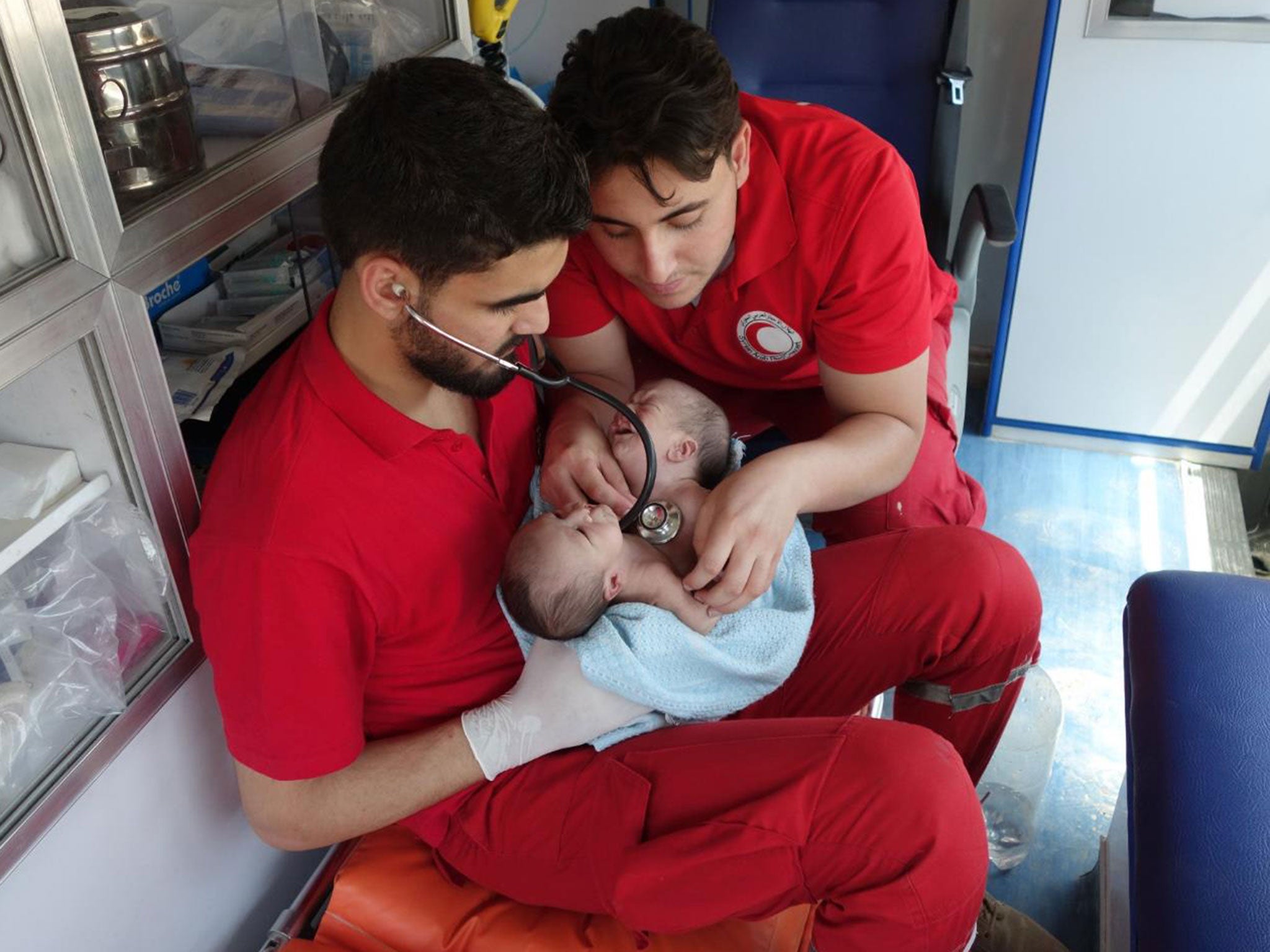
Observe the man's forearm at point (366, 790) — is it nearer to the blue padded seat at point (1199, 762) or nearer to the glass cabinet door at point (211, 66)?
the glass cabinet door at point (211, 66)

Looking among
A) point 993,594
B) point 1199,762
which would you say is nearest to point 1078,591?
point 993,594

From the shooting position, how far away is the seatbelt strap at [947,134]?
7.33 feet

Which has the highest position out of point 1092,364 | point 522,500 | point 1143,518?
point 522,500

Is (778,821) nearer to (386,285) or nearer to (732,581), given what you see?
(732,581)

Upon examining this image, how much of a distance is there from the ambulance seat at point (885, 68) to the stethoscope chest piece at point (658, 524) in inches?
38.4

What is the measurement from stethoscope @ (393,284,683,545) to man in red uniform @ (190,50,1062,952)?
0.04 feet

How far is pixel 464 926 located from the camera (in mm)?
1321

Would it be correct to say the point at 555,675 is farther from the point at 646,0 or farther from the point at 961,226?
the point at 646,0

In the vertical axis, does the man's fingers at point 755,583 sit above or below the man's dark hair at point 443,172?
below

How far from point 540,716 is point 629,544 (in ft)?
0.81

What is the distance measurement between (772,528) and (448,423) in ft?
1.38

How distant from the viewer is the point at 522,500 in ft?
4.85

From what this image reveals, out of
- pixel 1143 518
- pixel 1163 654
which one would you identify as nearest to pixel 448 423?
pixel 1163 654

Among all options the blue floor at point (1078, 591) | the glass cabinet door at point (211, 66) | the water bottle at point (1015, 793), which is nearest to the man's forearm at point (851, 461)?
the water bottle at point (1015, 793)
